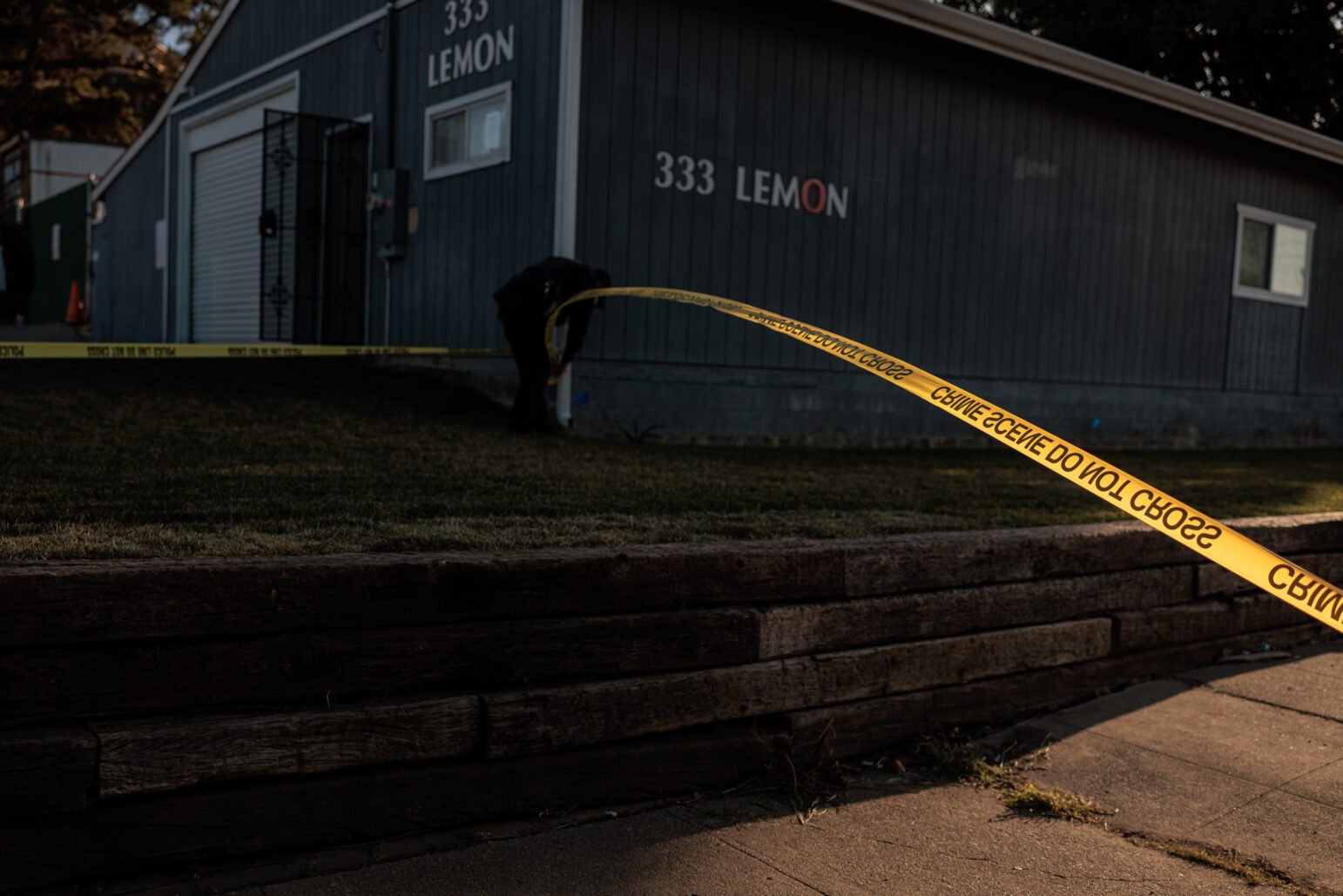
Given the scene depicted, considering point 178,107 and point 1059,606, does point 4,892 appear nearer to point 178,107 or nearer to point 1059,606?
point 1059,606

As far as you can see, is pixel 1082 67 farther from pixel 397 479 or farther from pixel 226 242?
pixel 226 242

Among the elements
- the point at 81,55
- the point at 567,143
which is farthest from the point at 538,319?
the point at 81,55

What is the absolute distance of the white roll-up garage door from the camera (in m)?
13.2

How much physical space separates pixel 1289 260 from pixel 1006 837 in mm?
14058

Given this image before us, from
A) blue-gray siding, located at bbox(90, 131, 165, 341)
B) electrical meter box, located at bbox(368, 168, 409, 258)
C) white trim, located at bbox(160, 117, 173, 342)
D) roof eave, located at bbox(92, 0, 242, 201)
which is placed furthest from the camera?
blue-gray siding, located at bbox(90, 131, 165, 341)

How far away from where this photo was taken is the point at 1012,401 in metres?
12.3

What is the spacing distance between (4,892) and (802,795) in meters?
2.18

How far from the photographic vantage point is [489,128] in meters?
9.98

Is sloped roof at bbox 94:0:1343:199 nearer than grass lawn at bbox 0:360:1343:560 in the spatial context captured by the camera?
No

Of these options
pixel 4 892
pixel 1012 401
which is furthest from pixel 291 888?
pixel 1012 401

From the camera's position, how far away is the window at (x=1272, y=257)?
575 inches

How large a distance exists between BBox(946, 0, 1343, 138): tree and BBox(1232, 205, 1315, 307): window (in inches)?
287

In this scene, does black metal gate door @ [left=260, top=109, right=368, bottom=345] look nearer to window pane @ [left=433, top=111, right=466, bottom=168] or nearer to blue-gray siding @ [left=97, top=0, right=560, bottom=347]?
blue-gray siding @ [left=97, top=0, right=560, bottom=347]

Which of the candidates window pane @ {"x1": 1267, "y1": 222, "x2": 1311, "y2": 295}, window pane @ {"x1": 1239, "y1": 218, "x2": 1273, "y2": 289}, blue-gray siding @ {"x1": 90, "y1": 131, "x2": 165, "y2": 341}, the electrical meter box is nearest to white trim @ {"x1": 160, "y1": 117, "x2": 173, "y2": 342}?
blue-gray siding @ {"x1": 90, "y1": 131, "x2": 165, "y2": 341}
